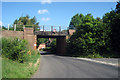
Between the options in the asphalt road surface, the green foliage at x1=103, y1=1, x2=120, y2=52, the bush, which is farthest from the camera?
the green foliage at x1=103, y1=1, x2=120, y2=52

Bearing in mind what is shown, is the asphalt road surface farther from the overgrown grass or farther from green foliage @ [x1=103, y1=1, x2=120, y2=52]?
green foliage @ [x1=103, y1=1, x2=120, y2=52]

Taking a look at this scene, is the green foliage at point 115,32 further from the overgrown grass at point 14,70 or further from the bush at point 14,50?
the overgrown grass at point 14,70

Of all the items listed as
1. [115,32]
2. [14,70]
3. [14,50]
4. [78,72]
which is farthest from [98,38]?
[14,70]

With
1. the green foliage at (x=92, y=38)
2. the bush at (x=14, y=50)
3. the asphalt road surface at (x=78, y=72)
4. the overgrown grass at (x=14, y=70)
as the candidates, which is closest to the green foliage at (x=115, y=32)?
the green foliage at (x=92, y=38)

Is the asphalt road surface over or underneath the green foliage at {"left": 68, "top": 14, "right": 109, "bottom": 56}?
underneath

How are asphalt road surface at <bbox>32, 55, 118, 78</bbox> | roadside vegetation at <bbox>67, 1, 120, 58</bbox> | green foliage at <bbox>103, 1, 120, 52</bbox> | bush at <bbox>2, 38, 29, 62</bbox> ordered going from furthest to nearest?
green foliage at <bbox>103, 1, 120, 52</bbox>
roadside vegetation at <bbox>67, 1, 120, 58</bbox>
bush at <bbox>2, 38, 29, 62</bbox>
asphalt road surface at <bbox>32, 55, 118, 78</bbox>

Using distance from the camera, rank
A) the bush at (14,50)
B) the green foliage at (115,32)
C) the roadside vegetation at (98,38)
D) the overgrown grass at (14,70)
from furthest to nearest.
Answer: the green foliage at (115,32) < the roadside vegetation at (98,38) < the bush at (14,50) < the overgrown grass at (14,70)

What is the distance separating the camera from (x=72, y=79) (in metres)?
A: 8.97

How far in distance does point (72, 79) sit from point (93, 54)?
22073 millimetres

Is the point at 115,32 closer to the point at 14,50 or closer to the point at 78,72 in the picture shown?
the point at 78,72

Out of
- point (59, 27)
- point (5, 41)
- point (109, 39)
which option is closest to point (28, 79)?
point (5, 41)

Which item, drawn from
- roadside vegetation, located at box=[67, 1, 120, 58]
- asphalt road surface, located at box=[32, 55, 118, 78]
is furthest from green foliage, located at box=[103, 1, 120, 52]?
asphalt road surface, located at box=[32, 55, 118, 78]

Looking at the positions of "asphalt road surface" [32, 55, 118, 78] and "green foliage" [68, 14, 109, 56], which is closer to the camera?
"asphalt road surface" [32, 55, 118, 78]

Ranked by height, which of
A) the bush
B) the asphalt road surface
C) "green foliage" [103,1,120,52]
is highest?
"green foliage" [103,1,120,52]
